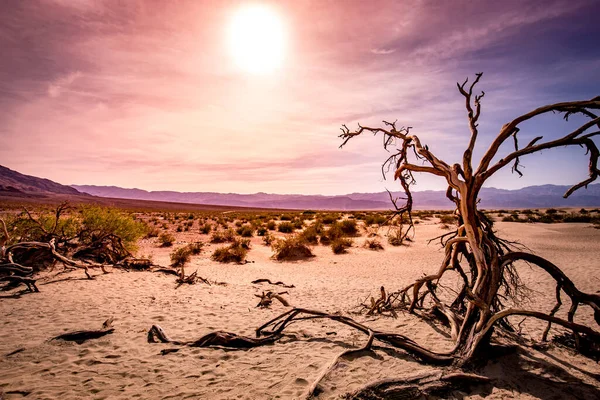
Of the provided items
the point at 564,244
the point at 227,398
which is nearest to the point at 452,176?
the point at 227,398

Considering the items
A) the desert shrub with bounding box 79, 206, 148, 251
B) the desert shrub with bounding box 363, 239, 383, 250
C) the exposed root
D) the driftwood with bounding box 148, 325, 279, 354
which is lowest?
the desert shrub with bounding box 363, 239, 383, 250

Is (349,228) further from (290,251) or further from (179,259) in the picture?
(179,259)

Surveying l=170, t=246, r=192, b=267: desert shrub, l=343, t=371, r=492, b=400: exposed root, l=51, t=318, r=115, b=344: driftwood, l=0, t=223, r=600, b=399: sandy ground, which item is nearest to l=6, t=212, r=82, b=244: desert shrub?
l=0, t=223, r=600, b=399: sandy ground

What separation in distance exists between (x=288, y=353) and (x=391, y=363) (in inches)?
58.9

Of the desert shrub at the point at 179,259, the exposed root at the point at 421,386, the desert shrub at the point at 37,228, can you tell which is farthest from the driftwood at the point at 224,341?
the desert shrub at the point at 37,228

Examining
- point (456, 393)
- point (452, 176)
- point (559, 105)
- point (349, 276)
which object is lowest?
point (349, 276)

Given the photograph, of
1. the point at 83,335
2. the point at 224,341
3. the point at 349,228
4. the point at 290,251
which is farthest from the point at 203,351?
the point at 349,228

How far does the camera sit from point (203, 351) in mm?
4453

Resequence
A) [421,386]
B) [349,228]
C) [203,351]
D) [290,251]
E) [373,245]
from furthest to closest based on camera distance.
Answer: [349,228] < [373,245] < [290,251] < [203,351] < [421,386]

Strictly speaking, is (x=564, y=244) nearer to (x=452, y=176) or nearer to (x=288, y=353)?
(x=452, y=176)

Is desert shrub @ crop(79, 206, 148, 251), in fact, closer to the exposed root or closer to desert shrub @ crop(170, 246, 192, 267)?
desert shrub @ crop(170, 246, 192, 267)

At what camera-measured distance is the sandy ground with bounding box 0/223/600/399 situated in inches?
135

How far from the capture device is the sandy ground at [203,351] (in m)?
3.42

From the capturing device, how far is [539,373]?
3.54 metres
